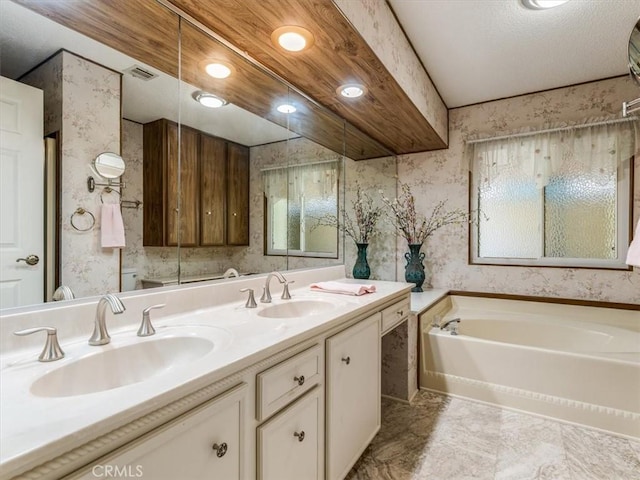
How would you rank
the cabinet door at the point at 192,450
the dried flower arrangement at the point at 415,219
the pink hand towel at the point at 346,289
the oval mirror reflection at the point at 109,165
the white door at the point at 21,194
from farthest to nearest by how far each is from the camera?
the dried flower arrangement at the point at 415,219
the pink hand towel at the point at 346,289
the oval mirror reflection at the point at 109,165
the white door at the point at 21,194
the cabinet door at the point at 192,450

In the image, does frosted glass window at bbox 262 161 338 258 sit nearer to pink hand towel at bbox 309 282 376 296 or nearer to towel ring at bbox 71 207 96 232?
pink hand towel at bbox 309 282 376 296

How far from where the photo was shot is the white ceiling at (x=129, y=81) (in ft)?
3.03

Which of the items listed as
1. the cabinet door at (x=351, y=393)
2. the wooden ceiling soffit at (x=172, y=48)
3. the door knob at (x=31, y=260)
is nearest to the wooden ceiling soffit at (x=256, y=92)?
the wooden ceiling soffit at (x=172, y=48)

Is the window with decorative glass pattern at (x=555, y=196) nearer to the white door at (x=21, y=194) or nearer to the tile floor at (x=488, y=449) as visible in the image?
the tile floor at (x=488, y=449)

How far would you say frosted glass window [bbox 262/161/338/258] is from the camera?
1986mm

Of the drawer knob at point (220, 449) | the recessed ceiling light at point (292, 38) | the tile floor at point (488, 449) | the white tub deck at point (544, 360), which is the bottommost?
the tile floor at point (488, 449)

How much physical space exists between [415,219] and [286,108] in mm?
1808

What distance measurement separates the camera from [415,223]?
129 inches

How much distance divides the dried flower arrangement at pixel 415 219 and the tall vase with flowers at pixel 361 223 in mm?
179

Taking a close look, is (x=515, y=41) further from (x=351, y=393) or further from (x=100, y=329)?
(x=100, y=329)

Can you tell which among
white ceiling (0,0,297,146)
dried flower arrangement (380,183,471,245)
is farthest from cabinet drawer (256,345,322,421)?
dried flower arrangement (380,183,471,245)

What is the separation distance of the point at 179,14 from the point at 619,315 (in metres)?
3.39

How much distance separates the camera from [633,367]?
184 cm

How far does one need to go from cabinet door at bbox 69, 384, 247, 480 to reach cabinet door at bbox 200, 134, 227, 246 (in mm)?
884
